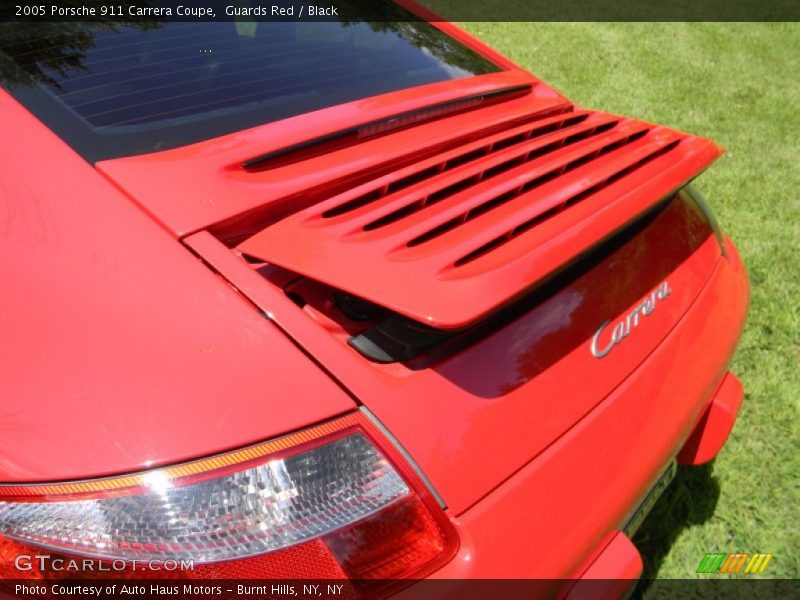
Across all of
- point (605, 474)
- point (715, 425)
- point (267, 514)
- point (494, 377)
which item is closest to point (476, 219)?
→ point (494, 377)

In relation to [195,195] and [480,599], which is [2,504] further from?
[480,599]

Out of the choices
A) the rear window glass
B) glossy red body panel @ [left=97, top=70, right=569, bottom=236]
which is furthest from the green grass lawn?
the rear window glass

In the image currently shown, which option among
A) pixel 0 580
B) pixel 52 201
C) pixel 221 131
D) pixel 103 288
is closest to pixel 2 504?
pixel 0 580

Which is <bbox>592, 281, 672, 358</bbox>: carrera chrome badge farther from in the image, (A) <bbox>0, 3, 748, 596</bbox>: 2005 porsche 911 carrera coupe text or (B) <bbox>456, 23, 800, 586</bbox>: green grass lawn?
(B) <bbox>456, 23, 800, 586</bbox>: green grass lawn

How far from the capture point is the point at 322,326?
118cm

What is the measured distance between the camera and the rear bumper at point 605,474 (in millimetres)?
1134

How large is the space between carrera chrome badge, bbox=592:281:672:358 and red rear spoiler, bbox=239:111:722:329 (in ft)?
0.79

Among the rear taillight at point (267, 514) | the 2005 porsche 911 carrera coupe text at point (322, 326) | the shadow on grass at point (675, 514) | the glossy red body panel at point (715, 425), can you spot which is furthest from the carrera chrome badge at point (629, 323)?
the shadow on grass at point (675, 514)

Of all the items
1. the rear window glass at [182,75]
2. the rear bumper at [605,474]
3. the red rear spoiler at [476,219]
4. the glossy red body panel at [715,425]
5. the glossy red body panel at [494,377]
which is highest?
the rear window glass at [182,75]

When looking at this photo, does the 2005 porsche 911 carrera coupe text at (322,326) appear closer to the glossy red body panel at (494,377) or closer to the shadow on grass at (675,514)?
the glossy red body panel at (494,377)

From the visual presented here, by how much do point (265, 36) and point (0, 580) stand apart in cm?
152

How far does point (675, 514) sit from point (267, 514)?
1.79m

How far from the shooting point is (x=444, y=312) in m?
1.03

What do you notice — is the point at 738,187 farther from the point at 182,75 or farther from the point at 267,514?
the point at 267,514
